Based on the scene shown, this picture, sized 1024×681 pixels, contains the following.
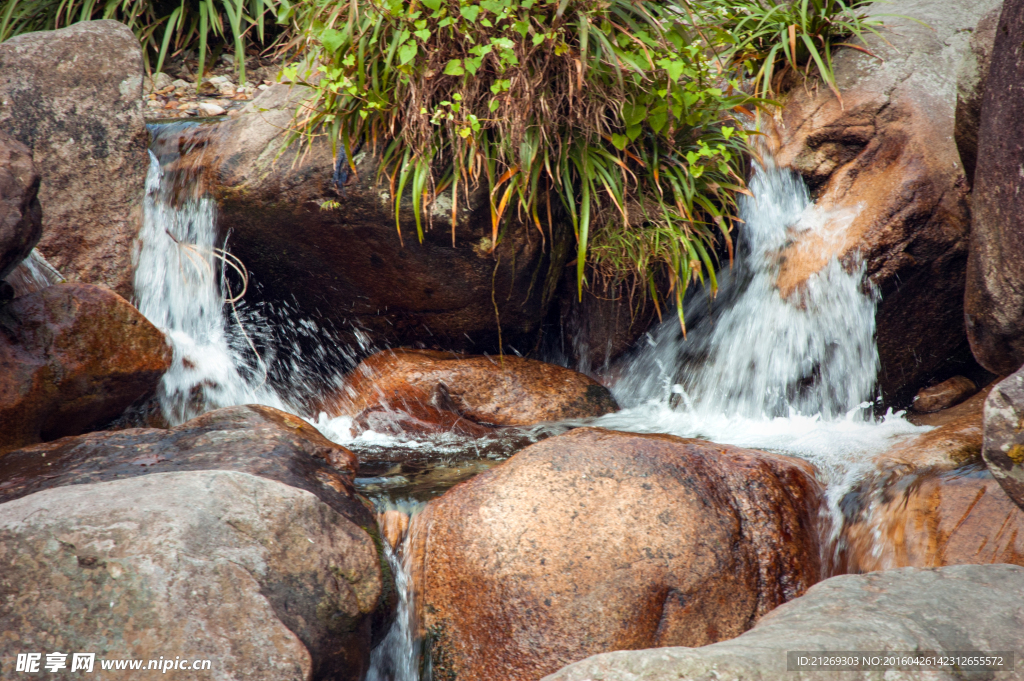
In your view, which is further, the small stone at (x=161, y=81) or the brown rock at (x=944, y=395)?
the small stone at (x=161, y=81)

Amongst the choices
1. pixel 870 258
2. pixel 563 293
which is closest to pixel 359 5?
pixel 563 293

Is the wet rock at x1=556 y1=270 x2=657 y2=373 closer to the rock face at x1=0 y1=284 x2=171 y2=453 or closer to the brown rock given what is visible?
the brown rock

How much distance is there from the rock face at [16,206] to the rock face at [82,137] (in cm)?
117

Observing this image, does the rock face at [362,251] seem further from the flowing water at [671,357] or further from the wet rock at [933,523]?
the wet rock at [933,523]

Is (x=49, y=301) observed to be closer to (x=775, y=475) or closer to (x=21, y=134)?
(x=21, y=134)

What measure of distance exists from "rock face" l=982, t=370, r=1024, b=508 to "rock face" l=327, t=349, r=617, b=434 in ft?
7.36

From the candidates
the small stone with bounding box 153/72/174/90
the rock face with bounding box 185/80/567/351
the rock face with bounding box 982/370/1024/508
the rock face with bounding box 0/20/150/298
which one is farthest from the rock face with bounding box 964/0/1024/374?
the small stone with bounding box 153/72/174/90

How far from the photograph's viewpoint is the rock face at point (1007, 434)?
175cm

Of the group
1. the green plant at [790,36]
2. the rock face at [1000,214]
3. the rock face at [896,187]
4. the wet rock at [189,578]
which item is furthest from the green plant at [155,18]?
the rock face at [1000,214]

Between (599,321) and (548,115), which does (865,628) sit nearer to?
(548,115)

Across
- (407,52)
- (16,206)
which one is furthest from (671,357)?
(16,206)

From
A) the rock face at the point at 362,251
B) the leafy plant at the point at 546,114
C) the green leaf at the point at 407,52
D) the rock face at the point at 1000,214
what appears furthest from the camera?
the rock face at the point at 362,251

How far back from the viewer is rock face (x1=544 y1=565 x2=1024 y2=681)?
1.42 m

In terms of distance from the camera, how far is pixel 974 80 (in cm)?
281
